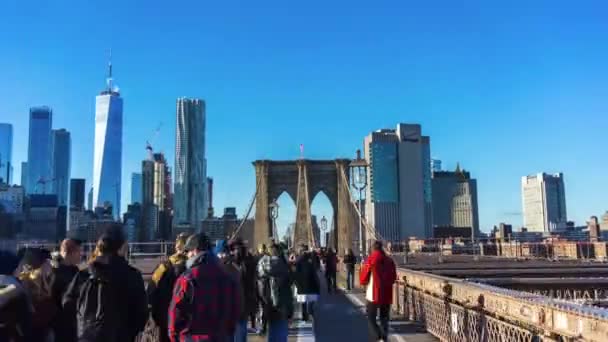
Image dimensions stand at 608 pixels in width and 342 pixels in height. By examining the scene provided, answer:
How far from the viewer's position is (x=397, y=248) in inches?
2053

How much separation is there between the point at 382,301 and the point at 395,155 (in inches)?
5455

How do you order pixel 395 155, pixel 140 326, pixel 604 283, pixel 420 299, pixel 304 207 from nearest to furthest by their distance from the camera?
1. pixel 140 326
2. pixel 604 283
3. pixel 420 299
4. pixel 304 207
5. pixel 395 155

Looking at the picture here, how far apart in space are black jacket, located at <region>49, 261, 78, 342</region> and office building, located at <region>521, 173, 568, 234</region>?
183557mm

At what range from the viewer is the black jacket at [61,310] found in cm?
457

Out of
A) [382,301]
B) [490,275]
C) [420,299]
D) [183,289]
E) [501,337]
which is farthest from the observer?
[490,275]

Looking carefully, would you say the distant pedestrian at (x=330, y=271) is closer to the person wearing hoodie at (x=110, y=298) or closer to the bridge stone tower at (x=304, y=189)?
the person wearing hoodie at (x=110, y=298)

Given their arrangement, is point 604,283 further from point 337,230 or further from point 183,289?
point 337,230

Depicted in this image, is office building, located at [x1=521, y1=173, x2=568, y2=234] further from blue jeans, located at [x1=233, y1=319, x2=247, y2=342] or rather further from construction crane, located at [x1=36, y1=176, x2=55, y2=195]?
blue jeans, located at [x1=233, y1=319, x2=247, y2=342]

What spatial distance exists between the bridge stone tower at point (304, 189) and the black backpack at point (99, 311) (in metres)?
72.8

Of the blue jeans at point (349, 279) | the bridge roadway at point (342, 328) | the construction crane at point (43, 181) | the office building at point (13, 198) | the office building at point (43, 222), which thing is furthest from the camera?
the construction crane at point (43, 181)

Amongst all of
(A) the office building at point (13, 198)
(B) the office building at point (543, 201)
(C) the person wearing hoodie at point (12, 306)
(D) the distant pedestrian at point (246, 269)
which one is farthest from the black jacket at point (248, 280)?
(B) the office building at point (543, 201)

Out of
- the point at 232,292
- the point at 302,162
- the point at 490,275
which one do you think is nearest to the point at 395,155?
the point at 302,162

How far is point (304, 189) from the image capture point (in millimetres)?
81250

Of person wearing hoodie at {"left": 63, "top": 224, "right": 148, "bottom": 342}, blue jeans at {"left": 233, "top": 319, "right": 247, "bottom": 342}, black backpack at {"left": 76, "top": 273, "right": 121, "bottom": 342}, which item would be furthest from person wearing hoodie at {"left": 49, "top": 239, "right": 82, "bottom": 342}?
blue jeans at {"left": 233, "top": 319, "right": 247, "bottom": 342}
